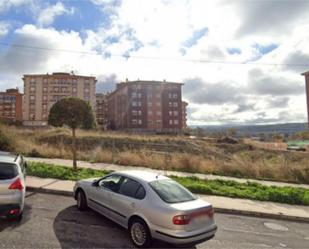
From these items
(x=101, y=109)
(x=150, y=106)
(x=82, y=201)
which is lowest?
(x=82, y=201)

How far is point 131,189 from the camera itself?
19.3 feet

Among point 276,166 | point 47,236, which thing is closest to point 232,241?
point 47,236

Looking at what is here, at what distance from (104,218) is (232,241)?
3.14 metres

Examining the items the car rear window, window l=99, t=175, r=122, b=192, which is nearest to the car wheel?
window l=99, t=175, r=122, b=192

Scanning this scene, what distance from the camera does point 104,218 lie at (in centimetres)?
673

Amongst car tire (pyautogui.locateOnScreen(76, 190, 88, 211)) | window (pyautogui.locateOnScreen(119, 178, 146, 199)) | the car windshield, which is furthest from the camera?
car tire (pyautogui.locateOnScreen(76, 190, 88, 211))

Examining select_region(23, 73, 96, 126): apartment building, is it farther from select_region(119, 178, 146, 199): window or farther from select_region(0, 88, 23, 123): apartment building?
select_region(119, 178, 146, 199): window

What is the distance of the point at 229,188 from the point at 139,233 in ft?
22.4

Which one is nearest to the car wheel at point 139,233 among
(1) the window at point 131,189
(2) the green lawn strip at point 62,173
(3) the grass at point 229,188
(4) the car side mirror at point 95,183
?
(1) the window at point 131,189

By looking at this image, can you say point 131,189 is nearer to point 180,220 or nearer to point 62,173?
point 180,220

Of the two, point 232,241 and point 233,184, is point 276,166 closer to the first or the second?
point 233,184

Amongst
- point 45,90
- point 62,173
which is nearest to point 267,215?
point 62,173

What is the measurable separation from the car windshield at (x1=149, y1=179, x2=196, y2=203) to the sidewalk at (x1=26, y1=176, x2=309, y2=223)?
3276 millimetres

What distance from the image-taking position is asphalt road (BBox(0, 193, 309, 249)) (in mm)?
5250
